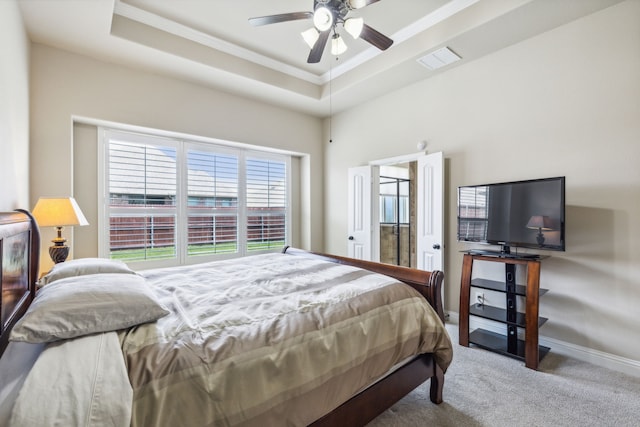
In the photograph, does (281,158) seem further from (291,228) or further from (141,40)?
(141,40)

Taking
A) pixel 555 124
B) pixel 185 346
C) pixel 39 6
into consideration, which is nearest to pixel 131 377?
pixel 185 346

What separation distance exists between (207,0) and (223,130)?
159 cm

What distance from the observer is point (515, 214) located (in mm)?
2652

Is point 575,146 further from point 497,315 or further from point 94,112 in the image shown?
point 94,112

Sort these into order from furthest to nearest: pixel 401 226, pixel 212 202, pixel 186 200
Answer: pixel 401 226
pixel 212 202
pixel 186 200

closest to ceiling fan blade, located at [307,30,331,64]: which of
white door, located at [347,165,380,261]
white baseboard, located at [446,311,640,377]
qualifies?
white door, located at [347,165,380,261]

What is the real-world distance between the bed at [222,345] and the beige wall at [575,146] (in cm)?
158

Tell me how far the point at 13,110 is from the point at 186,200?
194 centimetres

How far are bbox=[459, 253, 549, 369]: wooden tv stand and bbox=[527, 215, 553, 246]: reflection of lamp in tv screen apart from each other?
0.58ft

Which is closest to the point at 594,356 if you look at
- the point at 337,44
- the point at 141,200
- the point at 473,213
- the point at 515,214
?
the point at 515,214

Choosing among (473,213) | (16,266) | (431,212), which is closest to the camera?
(16,266)

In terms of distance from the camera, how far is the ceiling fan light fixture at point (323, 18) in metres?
2.16

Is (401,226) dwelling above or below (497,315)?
above

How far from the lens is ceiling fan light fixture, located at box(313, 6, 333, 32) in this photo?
216 centimetres
